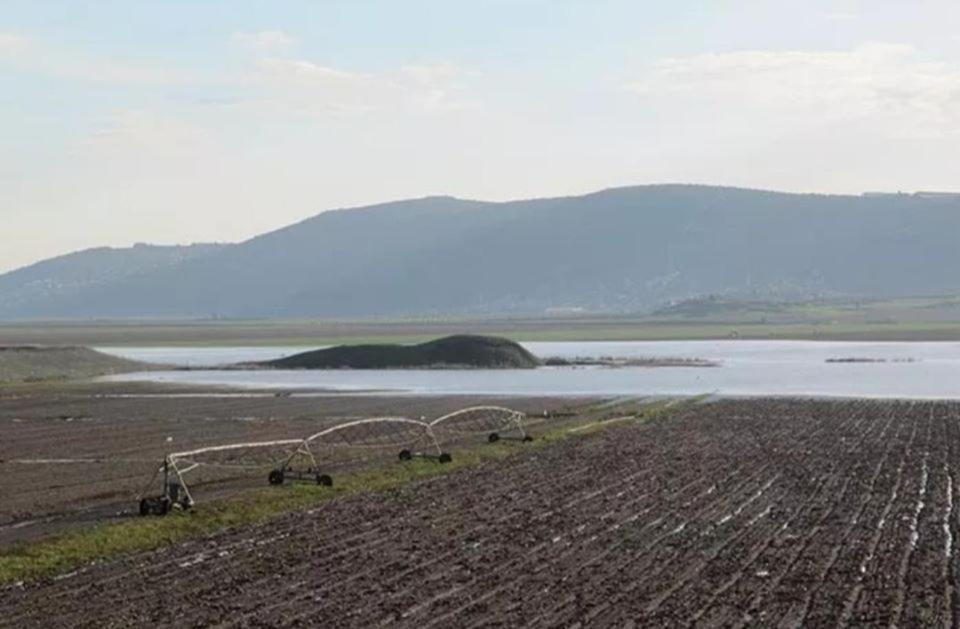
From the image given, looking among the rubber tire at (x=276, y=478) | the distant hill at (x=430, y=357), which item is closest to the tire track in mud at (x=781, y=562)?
the rubber tire at (x=276, y=478)

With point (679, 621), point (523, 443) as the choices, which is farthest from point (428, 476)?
point (679, 621)

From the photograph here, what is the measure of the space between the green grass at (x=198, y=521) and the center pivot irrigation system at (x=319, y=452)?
47cm

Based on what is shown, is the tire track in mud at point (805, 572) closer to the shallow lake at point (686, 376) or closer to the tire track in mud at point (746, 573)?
the tire track in mud at point (746, 573)

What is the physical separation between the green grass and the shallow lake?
96.5 ft

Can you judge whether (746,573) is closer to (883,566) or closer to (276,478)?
(883,566)

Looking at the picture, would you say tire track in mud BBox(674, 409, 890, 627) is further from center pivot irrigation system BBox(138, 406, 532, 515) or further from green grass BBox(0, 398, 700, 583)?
center pivot irrigation system BBox(138, 406, 532, 515)

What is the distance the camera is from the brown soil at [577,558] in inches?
623

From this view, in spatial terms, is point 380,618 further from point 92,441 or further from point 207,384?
point 207,384

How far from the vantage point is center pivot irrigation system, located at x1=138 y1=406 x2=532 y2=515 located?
25.6m

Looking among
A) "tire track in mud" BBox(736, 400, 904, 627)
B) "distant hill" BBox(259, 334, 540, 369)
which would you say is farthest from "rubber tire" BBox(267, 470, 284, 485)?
"distant hill" BBox(259, 334, 540, 369)

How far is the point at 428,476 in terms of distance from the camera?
98.5 ft

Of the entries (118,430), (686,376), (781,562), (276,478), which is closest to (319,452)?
(276,478)

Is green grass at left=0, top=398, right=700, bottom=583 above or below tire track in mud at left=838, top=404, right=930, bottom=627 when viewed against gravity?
above

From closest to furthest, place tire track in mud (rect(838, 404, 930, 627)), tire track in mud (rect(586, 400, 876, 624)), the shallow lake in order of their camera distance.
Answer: tire track in mud (rect(586, 400, 876, 624)) → tire track in mud (rect(838, 404, 930, 627)) → the shallow lake
